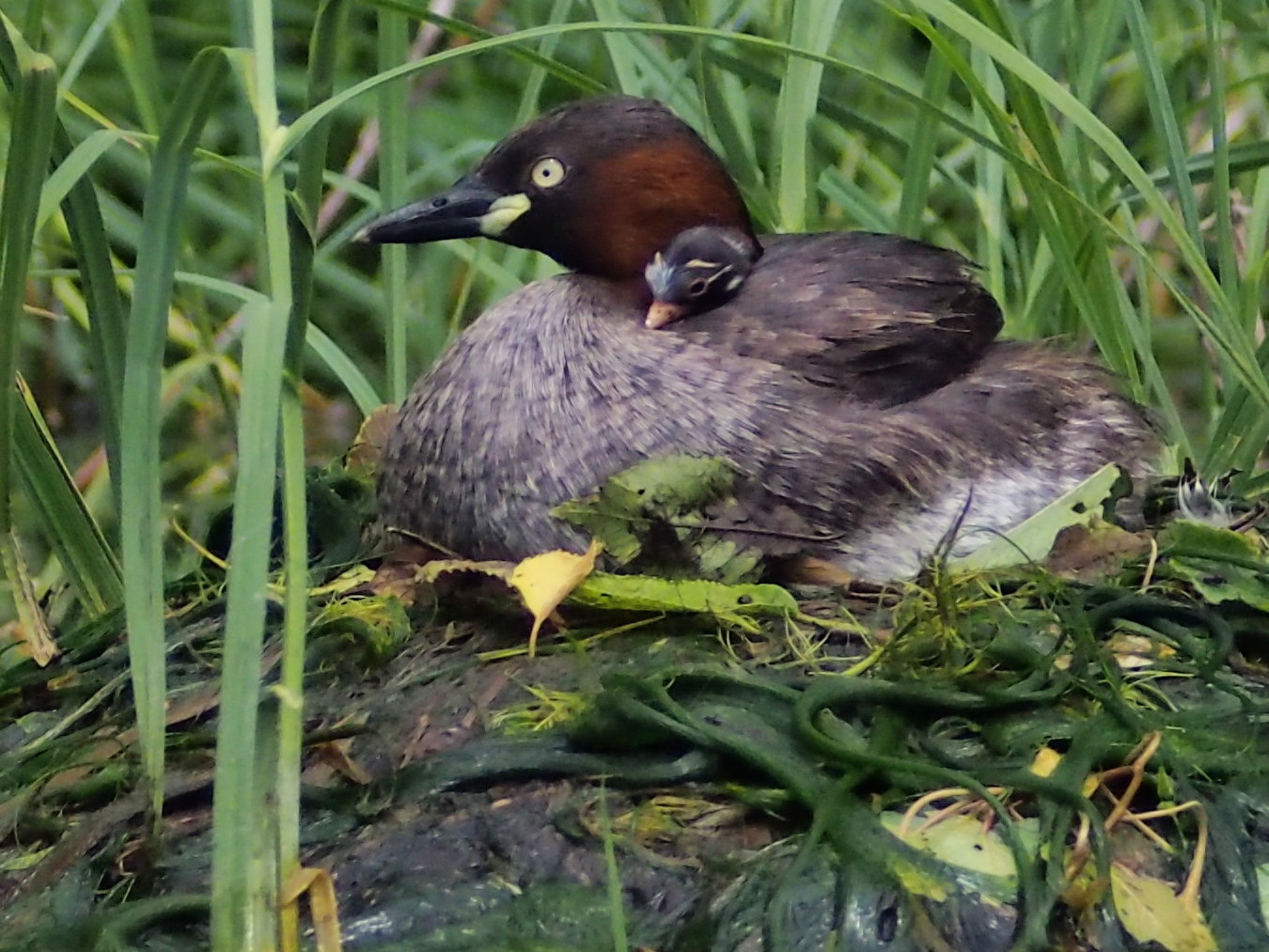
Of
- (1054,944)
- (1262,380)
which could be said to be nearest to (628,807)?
(1054,944)

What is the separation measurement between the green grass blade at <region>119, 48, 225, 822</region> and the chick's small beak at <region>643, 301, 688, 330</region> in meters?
0.66

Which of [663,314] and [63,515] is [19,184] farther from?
[663,314]

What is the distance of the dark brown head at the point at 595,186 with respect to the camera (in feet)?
4.95

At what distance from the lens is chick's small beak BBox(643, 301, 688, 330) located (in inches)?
57.4

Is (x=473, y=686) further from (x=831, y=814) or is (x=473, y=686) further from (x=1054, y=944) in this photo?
(x=1054, y=944)

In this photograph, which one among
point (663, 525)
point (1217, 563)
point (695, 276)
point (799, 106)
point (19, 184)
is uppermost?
point (19, 184)

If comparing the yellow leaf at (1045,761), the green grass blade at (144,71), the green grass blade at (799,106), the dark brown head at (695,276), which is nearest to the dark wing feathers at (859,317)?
the dark brown head at (695,276)

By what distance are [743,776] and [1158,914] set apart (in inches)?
10.4

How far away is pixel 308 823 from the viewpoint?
36.9 inches

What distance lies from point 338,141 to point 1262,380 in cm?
198

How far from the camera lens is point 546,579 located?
1172 millimetres

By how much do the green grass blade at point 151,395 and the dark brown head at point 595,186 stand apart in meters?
0.65

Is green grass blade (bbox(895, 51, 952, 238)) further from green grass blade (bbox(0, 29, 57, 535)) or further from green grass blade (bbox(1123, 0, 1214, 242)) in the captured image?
green grass blade (bbox(0, 29, 57, 535))

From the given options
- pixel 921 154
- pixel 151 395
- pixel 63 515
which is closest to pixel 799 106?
pixel 921 154
